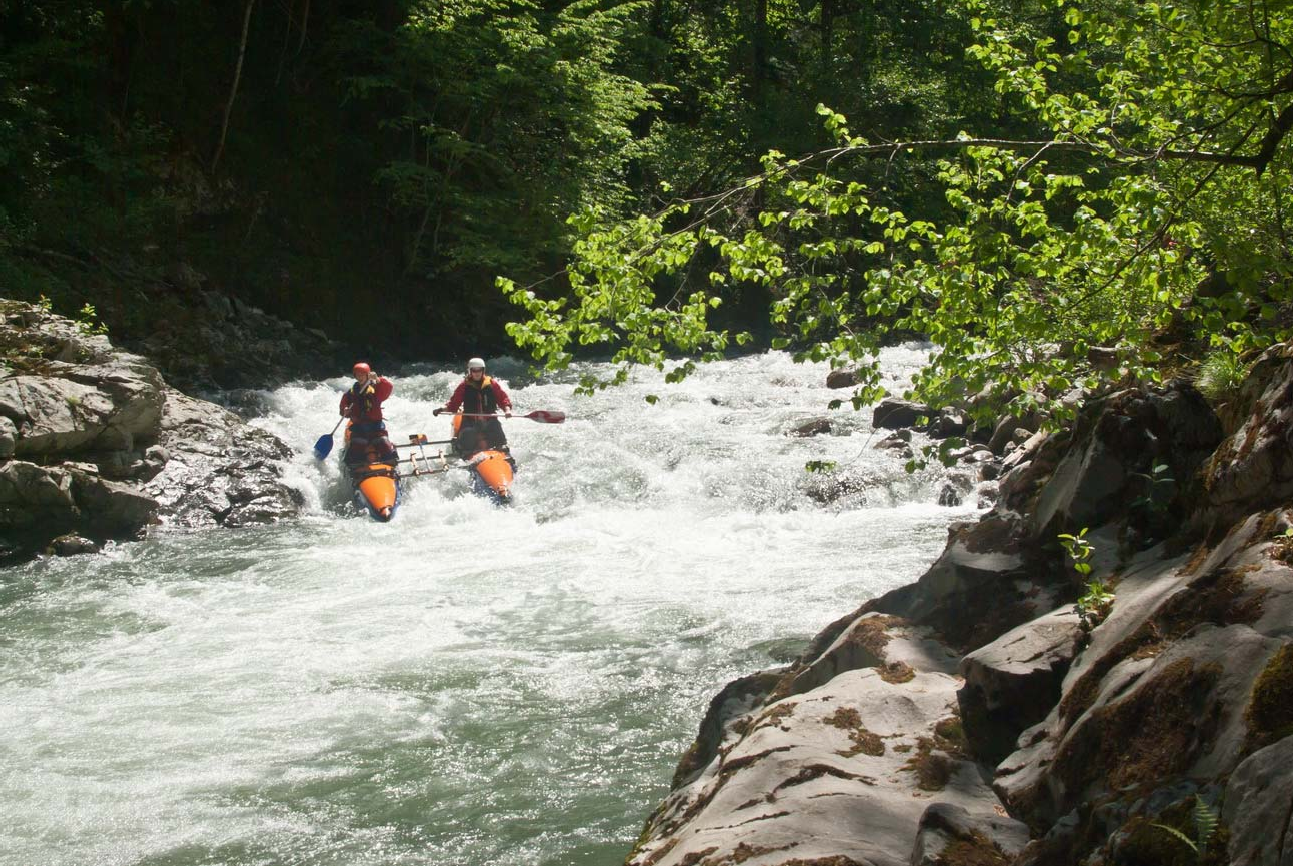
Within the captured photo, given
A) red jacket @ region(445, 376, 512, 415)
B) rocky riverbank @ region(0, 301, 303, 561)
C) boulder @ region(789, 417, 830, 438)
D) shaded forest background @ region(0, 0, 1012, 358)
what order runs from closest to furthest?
rocky riverbank @ region(0, 301, 303, 561)
red jacket @ region(445, 376, 512, 415)
boulder @ region(789, 417, 830, 438)
shaded forest background @ region(0, 0, 1012, 358)

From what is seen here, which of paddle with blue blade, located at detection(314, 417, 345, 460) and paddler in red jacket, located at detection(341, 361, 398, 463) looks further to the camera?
paddle with blue blade, located at detection(314, 417, 345, 460)

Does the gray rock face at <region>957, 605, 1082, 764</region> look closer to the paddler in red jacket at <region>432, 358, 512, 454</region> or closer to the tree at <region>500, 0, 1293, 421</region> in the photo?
the tree at <region>500, 0, 1293, 421</region>

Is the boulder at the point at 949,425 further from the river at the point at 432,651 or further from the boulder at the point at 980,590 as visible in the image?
the boulder at the point at 980,590

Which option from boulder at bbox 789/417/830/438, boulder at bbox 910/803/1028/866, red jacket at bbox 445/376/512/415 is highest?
red jacket at bbox 445/376/512/415

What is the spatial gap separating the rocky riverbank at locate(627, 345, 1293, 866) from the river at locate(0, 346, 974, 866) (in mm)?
1041

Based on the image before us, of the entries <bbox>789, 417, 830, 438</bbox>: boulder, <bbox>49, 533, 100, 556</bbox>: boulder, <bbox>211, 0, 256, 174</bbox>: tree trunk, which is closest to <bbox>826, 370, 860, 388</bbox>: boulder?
<bbox>789, 417, 830, 438</bbox>: boulder

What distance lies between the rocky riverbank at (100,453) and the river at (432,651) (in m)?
0.36

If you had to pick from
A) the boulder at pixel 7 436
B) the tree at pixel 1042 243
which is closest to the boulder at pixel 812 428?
the boulder at pixel 7 436

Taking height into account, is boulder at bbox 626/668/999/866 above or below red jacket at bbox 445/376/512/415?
below

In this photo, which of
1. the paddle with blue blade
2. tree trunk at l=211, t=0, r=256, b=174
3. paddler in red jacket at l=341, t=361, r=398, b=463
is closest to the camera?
paddler in red jacket at l=341, t=361, r=398, b=463

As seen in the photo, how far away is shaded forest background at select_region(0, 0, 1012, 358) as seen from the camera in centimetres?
1402

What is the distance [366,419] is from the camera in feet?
35.7

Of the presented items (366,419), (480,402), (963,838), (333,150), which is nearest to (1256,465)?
(963,838)

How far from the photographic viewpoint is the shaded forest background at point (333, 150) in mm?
14016
